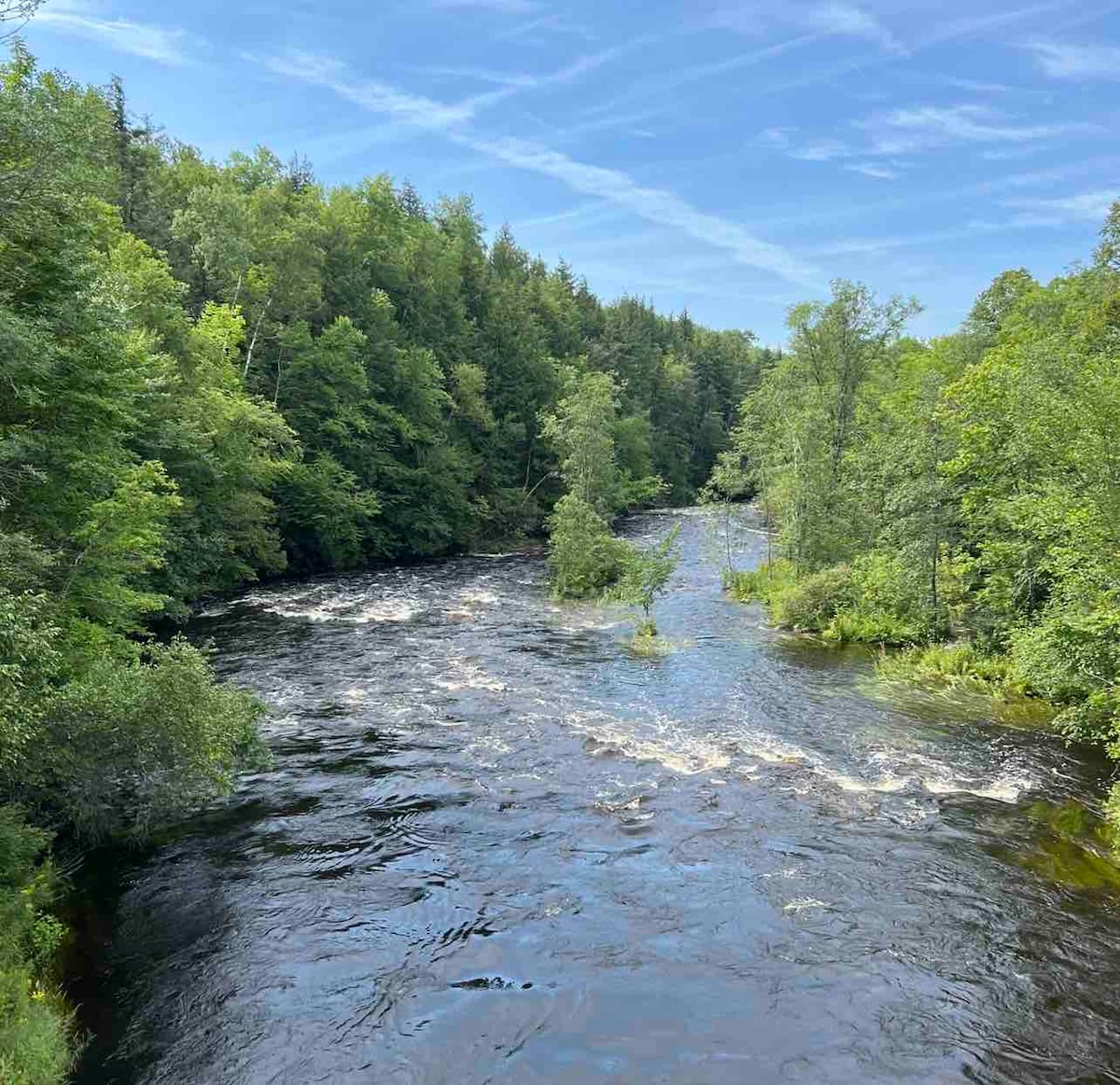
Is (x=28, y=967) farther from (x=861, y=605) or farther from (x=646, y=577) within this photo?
(x=861, y=605)

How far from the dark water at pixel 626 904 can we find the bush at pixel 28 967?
73cm

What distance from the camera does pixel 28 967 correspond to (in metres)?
8.66

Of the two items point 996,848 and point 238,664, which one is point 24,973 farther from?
point 238,664

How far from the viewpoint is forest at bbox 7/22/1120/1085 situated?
1216cm

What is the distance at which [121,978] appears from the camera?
9.90 metres

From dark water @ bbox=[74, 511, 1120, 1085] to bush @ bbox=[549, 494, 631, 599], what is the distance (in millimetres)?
16138

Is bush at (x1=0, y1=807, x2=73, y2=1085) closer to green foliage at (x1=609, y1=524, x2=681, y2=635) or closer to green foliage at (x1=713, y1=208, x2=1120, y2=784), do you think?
green foliage at (x1=713, y1=208, x2=1120, y2=784)

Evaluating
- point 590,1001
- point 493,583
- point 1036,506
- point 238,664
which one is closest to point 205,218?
point 493,583

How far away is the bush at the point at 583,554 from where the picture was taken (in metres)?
37.2

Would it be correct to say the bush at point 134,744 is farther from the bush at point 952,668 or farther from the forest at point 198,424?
the bush at point 952,668

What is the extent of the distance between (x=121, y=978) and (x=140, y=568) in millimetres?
11444

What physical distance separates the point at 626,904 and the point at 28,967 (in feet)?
24.9

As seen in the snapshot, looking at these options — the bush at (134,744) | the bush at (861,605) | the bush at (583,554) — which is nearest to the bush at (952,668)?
the bush at (861,605)

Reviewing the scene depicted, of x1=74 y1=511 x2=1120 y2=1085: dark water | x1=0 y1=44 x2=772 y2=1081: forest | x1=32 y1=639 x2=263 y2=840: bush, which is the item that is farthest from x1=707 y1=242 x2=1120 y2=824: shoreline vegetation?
x1=32 y1=639 x2=263 y2=840: bush
